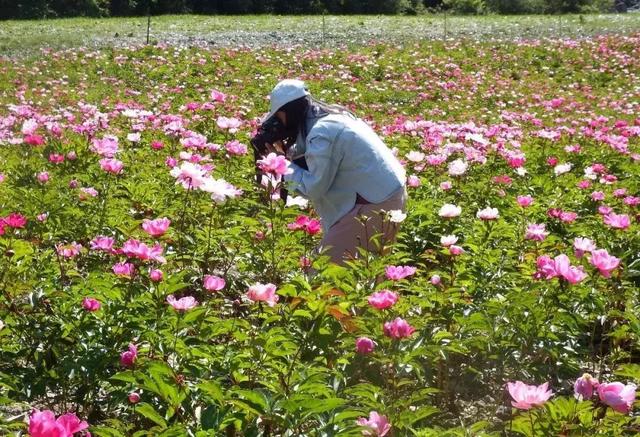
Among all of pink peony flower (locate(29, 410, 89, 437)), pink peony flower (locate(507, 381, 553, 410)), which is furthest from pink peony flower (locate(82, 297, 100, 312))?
pink peony flower (locate(507, 381, 553, 410))

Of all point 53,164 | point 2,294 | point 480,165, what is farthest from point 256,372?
point 480,165

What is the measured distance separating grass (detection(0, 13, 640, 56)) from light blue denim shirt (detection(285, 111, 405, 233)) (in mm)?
14581

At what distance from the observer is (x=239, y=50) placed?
16547 mm

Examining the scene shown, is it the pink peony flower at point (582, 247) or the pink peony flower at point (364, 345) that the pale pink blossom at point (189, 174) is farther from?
the pink peony flower at point (582, 247)

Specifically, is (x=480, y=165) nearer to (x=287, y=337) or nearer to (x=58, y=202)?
(x=58, y=202)

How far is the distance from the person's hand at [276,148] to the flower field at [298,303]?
272mm

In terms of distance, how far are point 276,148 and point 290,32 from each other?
18.8m

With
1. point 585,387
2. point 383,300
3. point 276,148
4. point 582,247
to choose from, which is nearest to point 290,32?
point 276,148

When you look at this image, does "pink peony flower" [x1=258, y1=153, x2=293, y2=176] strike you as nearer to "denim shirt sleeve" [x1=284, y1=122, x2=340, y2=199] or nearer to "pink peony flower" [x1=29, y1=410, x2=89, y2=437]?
"denim shirt sleeve" [x1=284, y1=122, x2=340, y2=199]

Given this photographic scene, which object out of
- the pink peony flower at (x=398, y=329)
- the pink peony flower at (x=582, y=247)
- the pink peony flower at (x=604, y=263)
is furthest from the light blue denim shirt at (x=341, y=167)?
the pink peony flower at (x=398, y=329)

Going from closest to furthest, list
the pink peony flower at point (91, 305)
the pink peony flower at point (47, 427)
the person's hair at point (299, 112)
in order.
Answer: the pink peony flower at point (47, 427) → the pink peony flower at point (91, 305) → the person's hair at point (299, 112)

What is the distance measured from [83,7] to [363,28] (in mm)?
22901

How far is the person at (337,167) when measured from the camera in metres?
3.82

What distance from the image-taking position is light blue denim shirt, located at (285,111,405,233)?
381 cm
